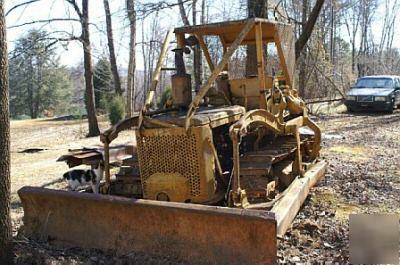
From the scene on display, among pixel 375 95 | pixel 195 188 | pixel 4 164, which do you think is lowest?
pixel 195 188

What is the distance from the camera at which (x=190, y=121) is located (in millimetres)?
4414

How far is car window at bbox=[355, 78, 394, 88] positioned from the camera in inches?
769

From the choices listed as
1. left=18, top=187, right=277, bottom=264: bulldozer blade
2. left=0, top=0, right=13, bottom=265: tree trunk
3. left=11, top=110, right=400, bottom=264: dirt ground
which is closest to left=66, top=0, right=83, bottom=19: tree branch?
left=11, top=110, right=400, bottom=264: dirt ground

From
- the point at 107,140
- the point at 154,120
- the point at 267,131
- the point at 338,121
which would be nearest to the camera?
the point at 154,120

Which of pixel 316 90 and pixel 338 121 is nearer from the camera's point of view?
pixel 338 121

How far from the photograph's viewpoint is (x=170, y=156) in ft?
15.0

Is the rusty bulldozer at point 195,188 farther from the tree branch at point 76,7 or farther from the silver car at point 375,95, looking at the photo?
the silver car at point 375,95

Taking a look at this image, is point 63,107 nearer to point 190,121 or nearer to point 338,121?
point 338,121

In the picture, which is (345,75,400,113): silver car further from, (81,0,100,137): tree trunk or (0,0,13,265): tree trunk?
(0,0,13,265): tree trunk

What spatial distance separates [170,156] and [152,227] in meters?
0.80

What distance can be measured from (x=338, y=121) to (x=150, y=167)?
13130mm

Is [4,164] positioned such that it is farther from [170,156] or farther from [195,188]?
[195,188]

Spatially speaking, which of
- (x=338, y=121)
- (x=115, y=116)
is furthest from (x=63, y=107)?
(x=338, y=121)

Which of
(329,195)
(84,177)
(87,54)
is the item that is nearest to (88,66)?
(87,54)
